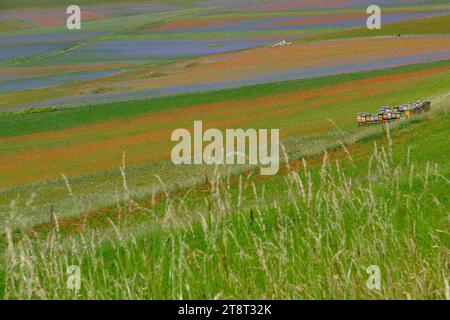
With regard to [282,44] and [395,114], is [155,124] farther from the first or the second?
[282,44]

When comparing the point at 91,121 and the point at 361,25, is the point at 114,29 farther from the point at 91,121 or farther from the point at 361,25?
the point at 91,121

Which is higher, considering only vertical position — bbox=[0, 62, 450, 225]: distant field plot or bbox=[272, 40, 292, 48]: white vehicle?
bbox=[272, 40, 292, 48]: white vehicle

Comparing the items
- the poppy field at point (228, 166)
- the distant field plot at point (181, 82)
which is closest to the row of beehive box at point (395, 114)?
the poppy field at point (228, 166)

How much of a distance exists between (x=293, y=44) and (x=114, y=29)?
4511 centimetres

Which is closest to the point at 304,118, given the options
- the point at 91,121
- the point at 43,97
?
the point at 91,121

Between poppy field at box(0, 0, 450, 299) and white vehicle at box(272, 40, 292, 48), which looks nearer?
poppy field at box(0, 0, 450, 299)

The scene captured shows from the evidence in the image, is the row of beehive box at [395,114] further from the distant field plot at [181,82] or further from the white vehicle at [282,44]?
the white vehicle at [282,44]

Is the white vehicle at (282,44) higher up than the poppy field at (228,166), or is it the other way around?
the white vehicle at (282,44)

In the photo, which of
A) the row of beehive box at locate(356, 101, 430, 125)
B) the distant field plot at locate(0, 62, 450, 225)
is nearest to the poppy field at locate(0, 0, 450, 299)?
the distant field plot at locate(0, 62, 450, 225)

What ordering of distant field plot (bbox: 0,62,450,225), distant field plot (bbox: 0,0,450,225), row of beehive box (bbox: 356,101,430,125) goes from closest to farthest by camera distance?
distant field plot (bbox: 0,62,450,225) < row of beehive box (bbox: 356,101,430,125) < distant field plot (bbox: 0,0,450,225)

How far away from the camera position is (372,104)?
4734 centimetres

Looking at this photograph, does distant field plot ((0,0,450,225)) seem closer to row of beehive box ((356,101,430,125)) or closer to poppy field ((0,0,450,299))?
poppy field ((0,0,450,299))

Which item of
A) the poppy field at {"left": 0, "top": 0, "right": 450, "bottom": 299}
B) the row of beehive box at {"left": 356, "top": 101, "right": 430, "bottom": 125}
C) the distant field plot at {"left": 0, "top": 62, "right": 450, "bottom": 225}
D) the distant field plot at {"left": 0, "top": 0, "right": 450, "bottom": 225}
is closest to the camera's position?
the poppy field at {"left": 0, "top": 0, "right": 450, "bottom": 299}

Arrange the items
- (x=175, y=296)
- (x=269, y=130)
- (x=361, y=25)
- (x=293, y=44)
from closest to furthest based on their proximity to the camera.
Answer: (x=175, y=296) → (x=269, y=130) → (x=293, y=44) → (x=361, y=25)
